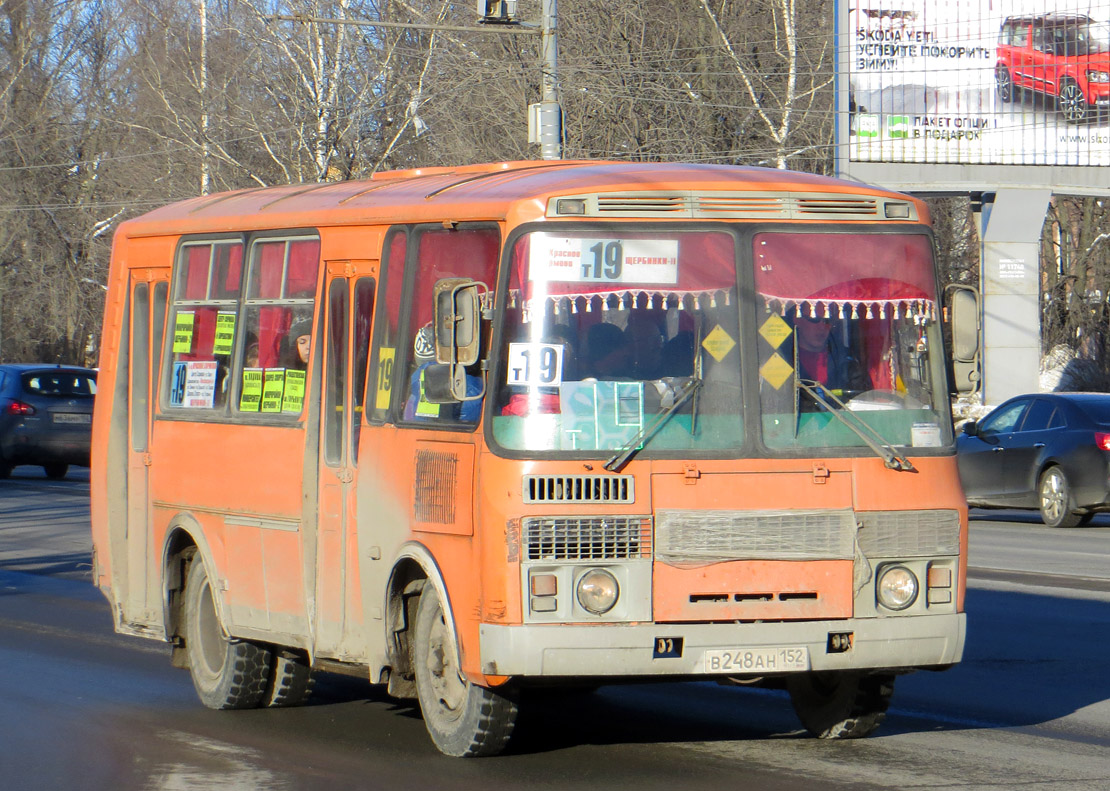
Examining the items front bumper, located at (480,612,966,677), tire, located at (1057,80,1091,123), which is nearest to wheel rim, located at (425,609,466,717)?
front bumper, located at (480,612,966,677)

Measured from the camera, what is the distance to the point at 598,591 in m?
7.03

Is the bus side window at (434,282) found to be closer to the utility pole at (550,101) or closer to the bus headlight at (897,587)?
the bus headlight at (897,587)

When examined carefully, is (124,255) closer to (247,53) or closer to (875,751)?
(875,751)

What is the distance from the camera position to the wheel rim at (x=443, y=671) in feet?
24.6

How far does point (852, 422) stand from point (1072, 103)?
26.7 meters

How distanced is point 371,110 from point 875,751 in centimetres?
3412

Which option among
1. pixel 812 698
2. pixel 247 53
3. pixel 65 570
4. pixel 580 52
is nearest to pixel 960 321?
pixel 812 698

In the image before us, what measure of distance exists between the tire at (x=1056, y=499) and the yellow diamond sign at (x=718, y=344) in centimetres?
1329

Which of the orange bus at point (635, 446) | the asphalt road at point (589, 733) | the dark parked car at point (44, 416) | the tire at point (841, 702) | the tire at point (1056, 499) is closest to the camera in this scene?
the orange bus at point (635, 446)

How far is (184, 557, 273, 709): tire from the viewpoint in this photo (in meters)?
9.20

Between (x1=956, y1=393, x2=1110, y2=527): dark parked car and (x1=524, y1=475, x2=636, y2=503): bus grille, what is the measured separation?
12542mm

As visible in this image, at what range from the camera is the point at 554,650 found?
694 cm

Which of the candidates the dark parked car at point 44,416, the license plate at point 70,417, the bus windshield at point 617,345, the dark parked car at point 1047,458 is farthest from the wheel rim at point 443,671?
the license plate at point 70,417

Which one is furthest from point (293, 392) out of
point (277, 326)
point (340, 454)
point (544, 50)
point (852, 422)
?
point (544, 50)
